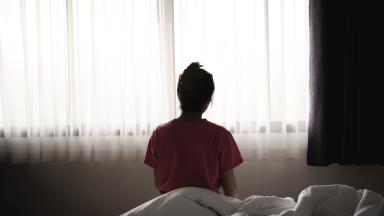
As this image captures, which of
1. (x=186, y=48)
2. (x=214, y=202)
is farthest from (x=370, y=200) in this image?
(x=186, y=48)

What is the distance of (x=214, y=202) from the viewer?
1357 millimetres

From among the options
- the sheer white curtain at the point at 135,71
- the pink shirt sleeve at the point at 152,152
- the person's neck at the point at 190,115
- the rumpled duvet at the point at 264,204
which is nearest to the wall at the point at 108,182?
the sheer white curtain at the point at 135,71

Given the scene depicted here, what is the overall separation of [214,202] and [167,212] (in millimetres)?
164

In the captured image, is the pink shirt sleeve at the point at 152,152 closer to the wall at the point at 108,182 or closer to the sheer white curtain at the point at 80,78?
the sheer white curtain at the point at 80,78

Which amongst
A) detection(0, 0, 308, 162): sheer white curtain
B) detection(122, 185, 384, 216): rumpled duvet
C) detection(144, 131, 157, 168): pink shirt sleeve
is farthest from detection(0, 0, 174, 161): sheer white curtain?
detection(122, 185, 384, 216): rumpled duvet

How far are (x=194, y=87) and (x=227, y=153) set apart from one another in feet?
1.07

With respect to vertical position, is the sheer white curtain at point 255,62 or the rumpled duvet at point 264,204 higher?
the sheer white curtain at point 255,62

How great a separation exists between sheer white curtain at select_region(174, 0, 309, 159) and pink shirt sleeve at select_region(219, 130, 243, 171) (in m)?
0.67

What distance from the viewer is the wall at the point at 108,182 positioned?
2527 mm

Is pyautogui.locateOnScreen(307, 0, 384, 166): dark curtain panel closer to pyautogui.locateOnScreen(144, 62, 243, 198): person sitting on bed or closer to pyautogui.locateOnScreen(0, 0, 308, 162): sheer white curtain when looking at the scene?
pyautogui.locateOnScreen(0, 0, 308, 162): sheer white curtain

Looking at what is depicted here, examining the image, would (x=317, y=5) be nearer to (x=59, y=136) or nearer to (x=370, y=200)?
(x=370, y=200)

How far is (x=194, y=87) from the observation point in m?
1.67

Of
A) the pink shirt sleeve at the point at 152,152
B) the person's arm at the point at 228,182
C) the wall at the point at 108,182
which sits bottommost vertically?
the wall at the point at 108,182

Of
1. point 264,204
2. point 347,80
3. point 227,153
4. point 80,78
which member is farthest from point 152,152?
point 347,80
